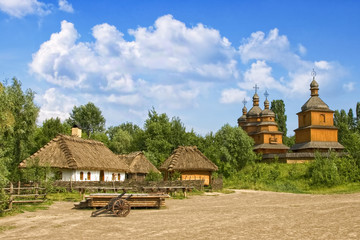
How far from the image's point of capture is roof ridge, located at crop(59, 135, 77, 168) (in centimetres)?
3453

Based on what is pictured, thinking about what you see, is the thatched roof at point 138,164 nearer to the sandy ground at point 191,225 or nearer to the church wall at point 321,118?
the sandy ground at point 191,225

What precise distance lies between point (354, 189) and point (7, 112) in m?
29.2

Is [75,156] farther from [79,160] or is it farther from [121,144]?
[121,144]

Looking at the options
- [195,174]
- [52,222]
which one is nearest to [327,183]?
[195,174]

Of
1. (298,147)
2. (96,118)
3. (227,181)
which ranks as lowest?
(227,181)

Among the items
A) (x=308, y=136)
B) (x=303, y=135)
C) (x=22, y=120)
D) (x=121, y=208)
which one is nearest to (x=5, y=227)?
(x=121, y=208)

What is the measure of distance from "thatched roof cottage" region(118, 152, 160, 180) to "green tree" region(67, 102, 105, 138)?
43176mm

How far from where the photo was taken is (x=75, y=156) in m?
35.8

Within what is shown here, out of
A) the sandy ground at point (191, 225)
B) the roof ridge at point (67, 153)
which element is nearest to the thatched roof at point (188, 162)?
the roof ridge at point (67, 153)

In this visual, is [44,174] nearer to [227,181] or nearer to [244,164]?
[227,181]

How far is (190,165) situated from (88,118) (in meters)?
53.1

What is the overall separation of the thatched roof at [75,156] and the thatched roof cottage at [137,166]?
2.13 meters

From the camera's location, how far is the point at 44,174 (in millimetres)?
29234

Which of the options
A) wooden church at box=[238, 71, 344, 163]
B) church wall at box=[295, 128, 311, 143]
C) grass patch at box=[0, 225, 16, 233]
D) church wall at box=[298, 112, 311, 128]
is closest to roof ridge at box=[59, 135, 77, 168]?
grass patch at box=[0, 225, 16, 233]
